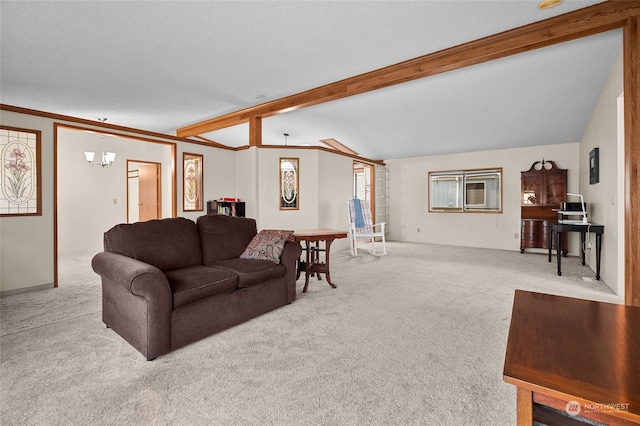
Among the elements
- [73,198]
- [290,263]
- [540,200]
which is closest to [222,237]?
[290,263]

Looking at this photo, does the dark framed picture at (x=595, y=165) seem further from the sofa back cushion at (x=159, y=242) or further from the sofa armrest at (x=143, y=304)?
the sofa armrest at (x=143, y=304)

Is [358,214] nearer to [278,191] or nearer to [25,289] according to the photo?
[278,191]

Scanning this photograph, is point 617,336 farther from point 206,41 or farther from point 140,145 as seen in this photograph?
point 140,145

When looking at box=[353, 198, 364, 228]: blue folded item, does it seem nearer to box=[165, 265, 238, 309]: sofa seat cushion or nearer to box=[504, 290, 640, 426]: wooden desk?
box=[165, 265, 238, 309]: sofa seat cushion

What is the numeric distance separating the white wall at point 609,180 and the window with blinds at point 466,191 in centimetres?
234

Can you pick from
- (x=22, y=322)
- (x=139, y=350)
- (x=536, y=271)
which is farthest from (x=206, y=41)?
(x=536, y=271)

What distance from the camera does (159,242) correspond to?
272 centimetres

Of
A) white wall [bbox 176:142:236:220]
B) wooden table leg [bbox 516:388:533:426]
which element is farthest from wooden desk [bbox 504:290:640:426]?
white wall [bbox 176:142:236:220]

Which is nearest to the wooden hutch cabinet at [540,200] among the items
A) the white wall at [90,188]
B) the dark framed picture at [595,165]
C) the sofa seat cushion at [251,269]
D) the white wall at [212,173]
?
the dark framed picture at [595,165]

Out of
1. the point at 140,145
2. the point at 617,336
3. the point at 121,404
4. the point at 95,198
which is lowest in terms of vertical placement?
the point at 121,404

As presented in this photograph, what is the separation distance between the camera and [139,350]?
2125mm

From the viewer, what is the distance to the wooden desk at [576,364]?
81 cm

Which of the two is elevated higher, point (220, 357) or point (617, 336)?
point (617, 336)

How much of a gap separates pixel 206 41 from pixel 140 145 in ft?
15.8
